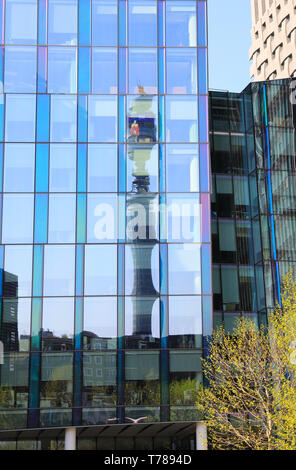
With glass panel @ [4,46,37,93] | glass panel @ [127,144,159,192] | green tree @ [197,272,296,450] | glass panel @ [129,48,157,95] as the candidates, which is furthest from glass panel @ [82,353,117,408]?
glass panel @ [4,46,37,93]

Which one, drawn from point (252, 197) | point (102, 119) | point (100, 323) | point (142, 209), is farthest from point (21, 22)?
point (100, 323)

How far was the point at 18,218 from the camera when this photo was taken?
40688 millimetres

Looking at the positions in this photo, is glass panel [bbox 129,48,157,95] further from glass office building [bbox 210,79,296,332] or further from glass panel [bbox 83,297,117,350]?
glass panel [bbox 83,297,117,350]

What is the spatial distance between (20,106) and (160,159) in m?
8.57

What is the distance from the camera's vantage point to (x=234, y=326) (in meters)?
43.7

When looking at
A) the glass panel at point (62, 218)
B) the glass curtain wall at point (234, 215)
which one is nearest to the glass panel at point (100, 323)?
the glass panel at point (62, 218)

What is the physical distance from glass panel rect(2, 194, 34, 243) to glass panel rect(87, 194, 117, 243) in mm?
3274

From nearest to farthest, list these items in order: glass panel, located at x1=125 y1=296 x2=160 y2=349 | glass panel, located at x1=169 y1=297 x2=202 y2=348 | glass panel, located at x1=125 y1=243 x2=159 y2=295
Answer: glass panel, located at x1=125 y1=296 x2=160 y2=349 < glass panel, located at x1=169 y1=297 x2=202 y2=348 < glass panel, located at x1=125 y1=243 x2=159 y2=295

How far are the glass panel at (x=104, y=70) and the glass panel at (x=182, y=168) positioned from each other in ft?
16.4

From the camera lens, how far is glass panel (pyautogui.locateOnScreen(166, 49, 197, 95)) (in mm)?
42625

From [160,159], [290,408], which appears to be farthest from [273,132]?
[290,408]

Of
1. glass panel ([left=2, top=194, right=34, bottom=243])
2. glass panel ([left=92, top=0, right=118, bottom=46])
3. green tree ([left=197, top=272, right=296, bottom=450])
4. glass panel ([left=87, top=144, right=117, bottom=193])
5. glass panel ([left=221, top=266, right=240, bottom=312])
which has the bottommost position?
green tree ([left=197, top=272, right=296, bottom=450])

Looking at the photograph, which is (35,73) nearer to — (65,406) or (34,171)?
(34,171)

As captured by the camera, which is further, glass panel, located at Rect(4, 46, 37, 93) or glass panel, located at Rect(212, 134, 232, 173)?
glass panel, located at Rect(212, 134, 232, 173)
